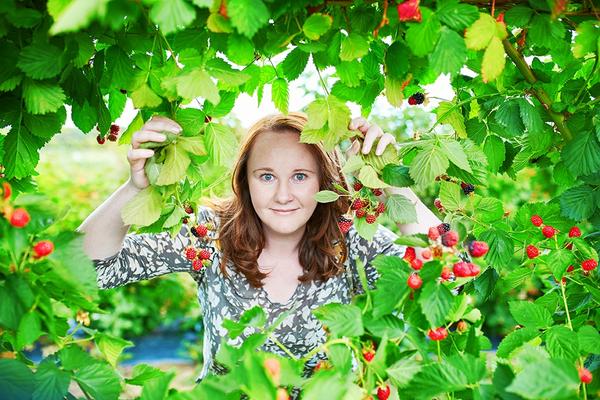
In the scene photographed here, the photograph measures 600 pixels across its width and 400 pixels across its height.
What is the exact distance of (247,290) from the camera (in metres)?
2.13

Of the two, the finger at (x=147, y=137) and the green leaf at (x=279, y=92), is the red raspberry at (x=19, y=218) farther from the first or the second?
the green leaf at (x=279, y=92)

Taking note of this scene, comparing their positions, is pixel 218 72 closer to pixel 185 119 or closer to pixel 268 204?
pixel 185 119

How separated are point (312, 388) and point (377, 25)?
0.71 m

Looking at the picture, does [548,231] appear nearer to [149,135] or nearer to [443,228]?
[443,228]

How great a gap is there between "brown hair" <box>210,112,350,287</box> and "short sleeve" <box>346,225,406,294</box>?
0.04m

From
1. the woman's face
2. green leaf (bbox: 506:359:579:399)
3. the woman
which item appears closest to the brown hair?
the woman

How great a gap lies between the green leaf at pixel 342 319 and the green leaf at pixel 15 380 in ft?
1.55

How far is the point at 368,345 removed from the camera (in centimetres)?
119

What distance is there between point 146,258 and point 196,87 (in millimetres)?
990

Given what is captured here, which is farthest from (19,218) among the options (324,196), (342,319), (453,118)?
(453,118)

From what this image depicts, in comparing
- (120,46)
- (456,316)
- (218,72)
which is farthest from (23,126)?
(456,316)

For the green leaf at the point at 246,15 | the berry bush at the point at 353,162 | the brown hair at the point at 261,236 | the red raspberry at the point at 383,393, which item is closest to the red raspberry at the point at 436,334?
the berry bush at the point at 353,162

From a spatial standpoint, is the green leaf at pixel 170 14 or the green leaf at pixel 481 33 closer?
the green leaf at pixel 170 14

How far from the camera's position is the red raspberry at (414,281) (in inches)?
44.3
